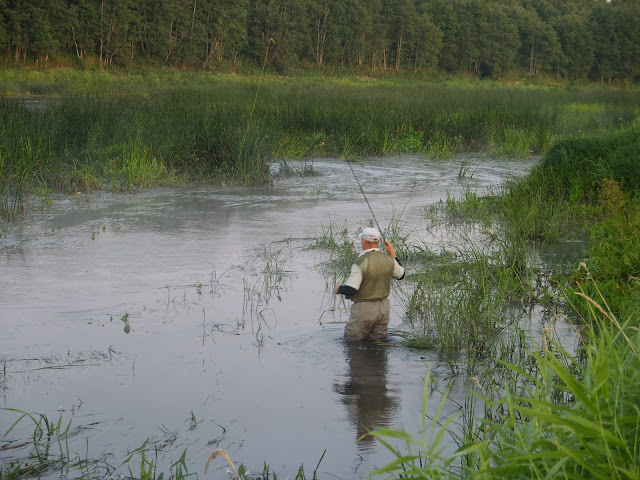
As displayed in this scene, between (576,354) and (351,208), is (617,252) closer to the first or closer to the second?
(576,354)

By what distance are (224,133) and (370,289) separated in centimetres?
759

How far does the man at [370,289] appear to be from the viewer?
563 cm

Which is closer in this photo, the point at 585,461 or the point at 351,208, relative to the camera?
the point at 585,461

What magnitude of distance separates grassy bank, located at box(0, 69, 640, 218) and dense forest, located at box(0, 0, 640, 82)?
19557 mm

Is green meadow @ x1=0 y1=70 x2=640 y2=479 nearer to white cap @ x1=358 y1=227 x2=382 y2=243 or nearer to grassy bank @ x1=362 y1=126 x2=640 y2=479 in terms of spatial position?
grassy bank @ x1=362 y1=126 x2=640 y2=479

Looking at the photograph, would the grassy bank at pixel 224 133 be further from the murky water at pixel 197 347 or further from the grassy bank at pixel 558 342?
the grassy bank at pixel 558 342

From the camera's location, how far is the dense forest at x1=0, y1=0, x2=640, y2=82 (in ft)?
129

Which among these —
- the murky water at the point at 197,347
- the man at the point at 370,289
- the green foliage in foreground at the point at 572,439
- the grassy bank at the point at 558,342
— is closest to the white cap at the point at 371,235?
the man at the point at 370,289

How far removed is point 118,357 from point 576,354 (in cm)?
308

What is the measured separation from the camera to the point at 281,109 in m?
17.2

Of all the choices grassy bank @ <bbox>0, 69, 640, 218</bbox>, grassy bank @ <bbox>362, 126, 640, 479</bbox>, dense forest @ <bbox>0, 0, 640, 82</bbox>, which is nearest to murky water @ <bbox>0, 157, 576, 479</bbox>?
grassy bank @ <bbox>362, 126, 640, 479</bbox>

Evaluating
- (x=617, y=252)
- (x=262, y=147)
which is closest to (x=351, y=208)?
(x=262, y=147)

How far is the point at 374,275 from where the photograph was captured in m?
5.64

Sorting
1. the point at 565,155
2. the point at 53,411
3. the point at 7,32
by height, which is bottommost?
the point at 53,411
